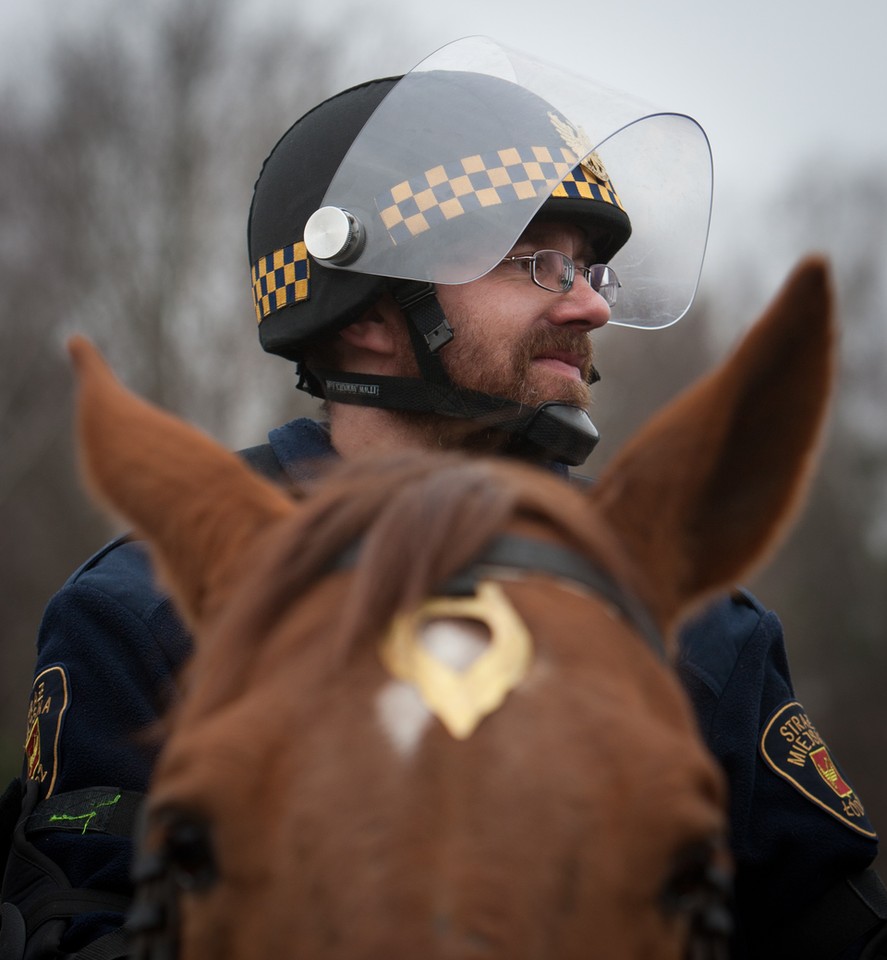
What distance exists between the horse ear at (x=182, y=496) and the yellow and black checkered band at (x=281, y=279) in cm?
170

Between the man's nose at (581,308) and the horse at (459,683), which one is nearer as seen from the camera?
the horse at (459,683)

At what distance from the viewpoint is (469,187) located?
10.8 ft

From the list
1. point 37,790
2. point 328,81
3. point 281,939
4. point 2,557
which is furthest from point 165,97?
point 281,939

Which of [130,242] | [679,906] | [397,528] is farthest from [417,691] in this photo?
[130,242]

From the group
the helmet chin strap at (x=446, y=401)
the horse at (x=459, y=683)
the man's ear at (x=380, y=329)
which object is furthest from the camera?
the man's ear at (x=380, y=329)

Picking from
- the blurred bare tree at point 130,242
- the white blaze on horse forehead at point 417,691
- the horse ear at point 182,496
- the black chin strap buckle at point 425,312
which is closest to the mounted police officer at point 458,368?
the black chin strap buckle at point 425,312

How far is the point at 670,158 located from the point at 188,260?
17.5 m

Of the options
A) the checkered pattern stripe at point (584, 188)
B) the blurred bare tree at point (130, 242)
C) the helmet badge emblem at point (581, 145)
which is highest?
the helmet badge emblem at point (581, 145)

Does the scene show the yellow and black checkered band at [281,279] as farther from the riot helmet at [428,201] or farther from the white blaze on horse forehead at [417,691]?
the white blaze on horse forehead at [417,691]

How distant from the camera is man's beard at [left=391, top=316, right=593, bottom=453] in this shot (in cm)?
327

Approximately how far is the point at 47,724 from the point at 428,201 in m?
1.75

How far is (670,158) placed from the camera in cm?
404

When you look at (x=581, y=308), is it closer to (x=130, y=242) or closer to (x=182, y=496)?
(x=182, y=496)

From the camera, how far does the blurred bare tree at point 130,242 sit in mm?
19750
